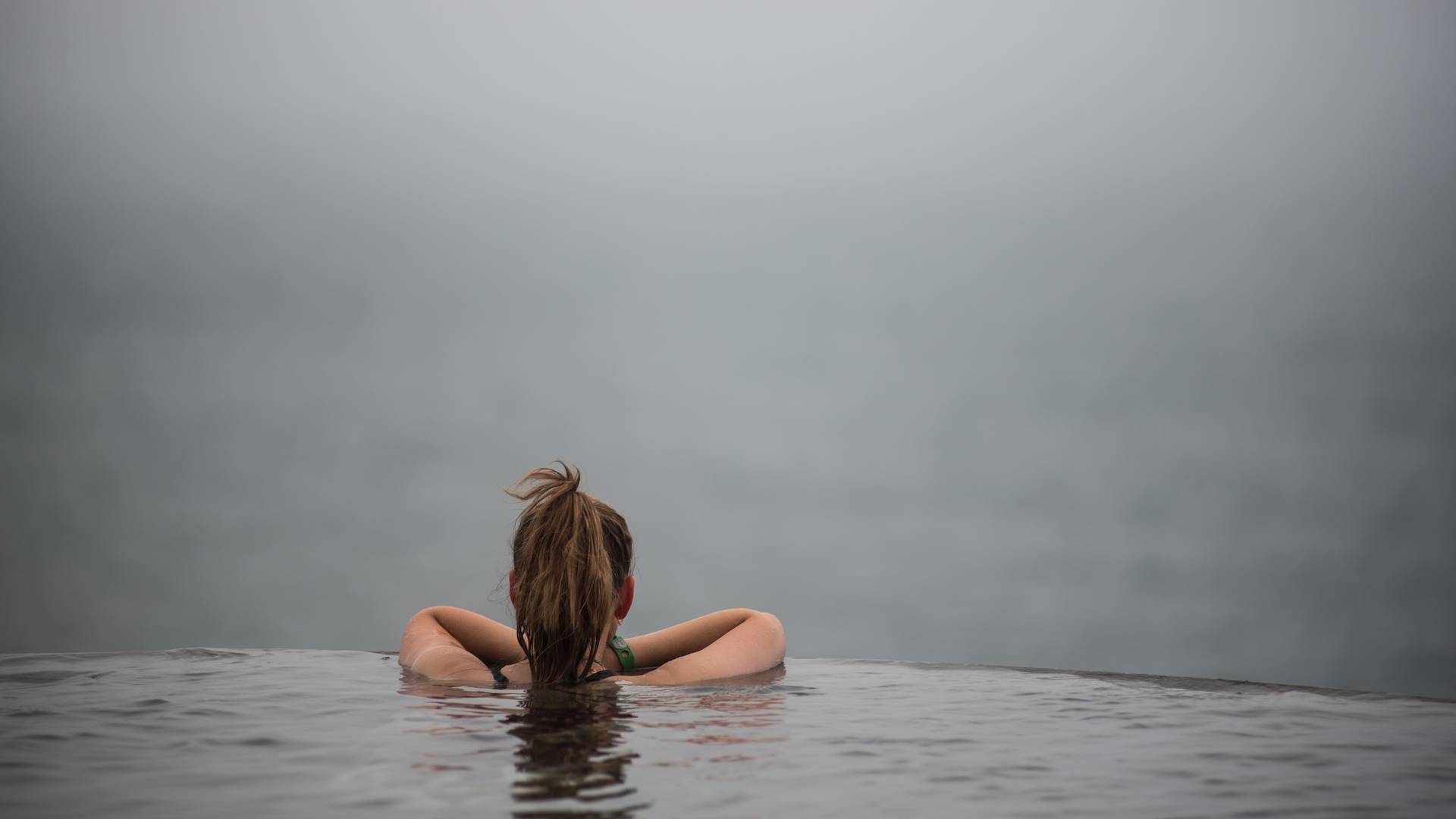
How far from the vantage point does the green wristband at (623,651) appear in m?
3.79

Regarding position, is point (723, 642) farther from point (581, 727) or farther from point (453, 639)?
point (581, 727)

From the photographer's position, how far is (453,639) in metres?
4.17

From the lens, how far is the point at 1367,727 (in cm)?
293

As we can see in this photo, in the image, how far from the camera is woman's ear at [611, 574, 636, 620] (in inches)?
143

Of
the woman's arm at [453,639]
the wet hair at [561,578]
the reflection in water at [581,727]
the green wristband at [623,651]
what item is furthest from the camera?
the woman's arm at [453,639]

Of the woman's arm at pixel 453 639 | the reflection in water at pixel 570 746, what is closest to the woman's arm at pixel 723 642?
the woman's arm at pixel 453 639

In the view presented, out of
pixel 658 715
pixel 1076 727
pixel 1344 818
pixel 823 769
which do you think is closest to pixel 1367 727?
pixel 1076 727

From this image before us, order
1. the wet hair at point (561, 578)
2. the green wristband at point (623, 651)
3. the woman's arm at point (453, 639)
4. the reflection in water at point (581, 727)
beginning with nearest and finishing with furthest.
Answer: the reflection in water at point (581, 727), the wet hair at point (561, 578), the green wristband at point (623, 651), the woman's arm at point (453, 639)

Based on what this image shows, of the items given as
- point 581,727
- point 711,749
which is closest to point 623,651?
point 581,727

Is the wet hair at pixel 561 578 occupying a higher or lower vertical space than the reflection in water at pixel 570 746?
higher

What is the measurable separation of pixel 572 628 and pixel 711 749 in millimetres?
985

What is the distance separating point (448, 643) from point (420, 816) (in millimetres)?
2334

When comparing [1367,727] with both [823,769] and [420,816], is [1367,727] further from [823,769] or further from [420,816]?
[420,816]

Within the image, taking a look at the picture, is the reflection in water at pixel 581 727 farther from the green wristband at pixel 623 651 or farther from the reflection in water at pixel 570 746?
the green wristband at pixel 623 651
